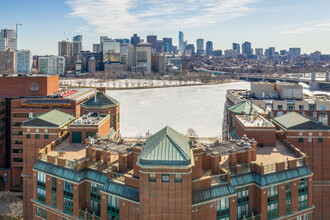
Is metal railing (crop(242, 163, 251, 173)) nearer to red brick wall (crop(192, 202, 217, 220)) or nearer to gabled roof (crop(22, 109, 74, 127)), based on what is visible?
red brick wall (crop(192, 202, 217, 220))

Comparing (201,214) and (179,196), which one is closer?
(179,196)

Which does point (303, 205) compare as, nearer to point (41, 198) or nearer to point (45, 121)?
point (41, 198)

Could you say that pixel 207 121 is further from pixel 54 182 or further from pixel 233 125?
pixel 54 182

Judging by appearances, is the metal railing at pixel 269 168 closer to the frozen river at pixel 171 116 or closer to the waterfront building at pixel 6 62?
the frozen river at pixel 171 116

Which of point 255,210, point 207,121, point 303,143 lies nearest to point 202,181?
point 255,210

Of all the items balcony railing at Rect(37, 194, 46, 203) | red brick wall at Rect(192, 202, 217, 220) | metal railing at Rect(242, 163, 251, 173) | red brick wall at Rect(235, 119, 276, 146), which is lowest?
balcony railing at Rect(37, 194, 46, 203)

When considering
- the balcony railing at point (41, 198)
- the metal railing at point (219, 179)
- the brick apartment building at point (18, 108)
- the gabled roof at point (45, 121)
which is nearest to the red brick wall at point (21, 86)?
the brick apartment building at point (18, 108)

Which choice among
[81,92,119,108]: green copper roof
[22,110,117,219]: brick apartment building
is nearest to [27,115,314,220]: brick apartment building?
[22,110,117,219]: brick apartment building
